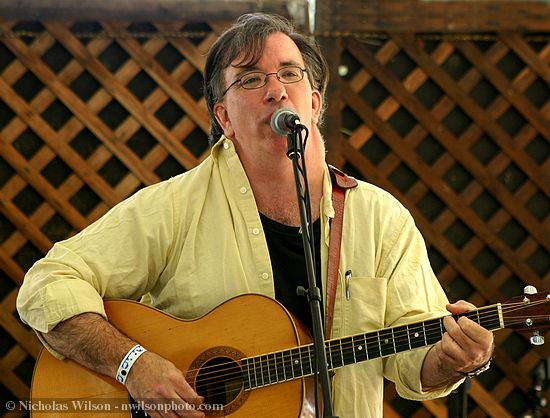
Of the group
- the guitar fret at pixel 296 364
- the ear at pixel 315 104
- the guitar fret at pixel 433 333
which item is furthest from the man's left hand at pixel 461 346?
the ear at pixel 315 104

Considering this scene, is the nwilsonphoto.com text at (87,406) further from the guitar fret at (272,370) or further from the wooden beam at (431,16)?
the wooden beam at (431,16)

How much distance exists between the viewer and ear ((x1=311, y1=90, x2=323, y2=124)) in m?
2.15

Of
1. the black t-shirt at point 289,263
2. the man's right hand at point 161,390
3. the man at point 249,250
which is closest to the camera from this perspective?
the man's right hand at point 161,390

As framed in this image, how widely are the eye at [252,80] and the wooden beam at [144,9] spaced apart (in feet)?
4.89

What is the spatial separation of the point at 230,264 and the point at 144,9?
178cm

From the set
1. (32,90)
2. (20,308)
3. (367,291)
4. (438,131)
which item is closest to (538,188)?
(438,131)

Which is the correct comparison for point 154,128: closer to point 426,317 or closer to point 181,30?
point 181,30

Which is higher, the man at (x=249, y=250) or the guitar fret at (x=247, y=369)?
the man at (x=249, y=250)

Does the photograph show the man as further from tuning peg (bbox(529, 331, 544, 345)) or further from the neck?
tuning peg (bbox(529, 331, 544, 345))

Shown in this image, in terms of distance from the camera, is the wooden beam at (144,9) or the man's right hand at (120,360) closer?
the man's right hand at (120,360)

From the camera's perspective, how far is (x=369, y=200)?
2.07m

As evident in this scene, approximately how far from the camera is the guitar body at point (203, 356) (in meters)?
1.81

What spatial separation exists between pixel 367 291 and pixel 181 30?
1851 mm

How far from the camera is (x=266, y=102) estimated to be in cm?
197
